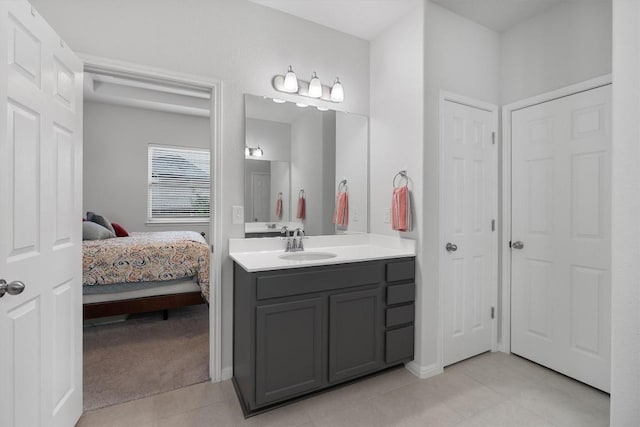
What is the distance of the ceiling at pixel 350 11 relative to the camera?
226 centimetres

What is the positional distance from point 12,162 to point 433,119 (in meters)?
2.36

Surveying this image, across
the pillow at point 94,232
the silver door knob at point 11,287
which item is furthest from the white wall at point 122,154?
the silver door knob at point 11,287

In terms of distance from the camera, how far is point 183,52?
2072 millimetres

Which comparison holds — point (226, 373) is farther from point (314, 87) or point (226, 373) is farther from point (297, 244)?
point (314, 87)

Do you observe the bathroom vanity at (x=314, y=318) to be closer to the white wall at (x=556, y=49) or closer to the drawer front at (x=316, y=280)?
the drawer front at (x=316, y=280)

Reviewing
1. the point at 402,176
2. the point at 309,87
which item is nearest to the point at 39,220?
the point at 309,87

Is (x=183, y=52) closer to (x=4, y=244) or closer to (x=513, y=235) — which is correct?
(x=4, y=244)

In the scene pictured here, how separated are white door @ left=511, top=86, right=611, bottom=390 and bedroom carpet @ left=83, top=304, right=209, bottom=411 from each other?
8.57ft

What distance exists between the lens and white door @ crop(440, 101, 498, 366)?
239 centimetres

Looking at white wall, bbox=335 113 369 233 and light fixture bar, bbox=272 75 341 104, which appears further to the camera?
white wall, bbox=335 113 369 233

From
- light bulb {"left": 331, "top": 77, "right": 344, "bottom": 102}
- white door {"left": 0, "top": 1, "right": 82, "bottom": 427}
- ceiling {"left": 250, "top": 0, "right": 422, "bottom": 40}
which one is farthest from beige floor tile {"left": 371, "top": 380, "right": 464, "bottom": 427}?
ceiling {"left": 250, "top": 0, "right": 422, "bottom": 40}

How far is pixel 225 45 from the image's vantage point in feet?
7.18

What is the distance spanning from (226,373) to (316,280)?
106 cm

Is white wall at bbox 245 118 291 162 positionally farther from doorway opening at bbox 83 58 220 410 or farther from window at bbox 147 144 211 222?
window at bbox 147 144 211 222
